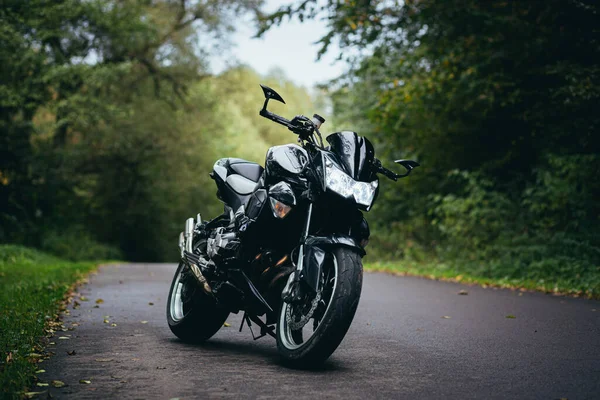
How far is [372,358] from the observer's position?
224 inches

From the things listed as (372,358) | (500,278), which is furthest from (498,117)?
(372,358)

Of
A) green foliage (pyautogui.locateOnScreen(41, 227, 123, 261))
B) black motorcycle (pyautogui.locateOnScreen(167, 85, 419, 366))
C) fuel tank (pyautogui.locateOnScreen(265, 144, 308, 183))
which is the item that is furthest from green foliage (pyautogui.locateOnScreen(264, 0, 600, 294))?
green foliage (pyautogui.locateOnScreen(41, 227, 123, 261))

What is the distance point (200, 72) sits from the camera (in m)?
32.7

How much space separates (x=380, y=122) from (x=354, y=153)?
500 inches

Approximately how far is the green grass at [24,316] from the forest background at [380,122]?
18.3 feet

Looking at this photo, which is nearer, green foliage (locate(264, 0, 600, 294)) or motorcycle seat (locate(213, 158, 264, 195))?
motorcycle seat (locate(213, 158, 264, 195))

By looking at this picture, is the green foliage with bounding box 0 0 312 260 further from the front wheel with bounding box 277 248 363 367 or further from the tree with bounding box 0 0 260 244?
the front wheel with bounding box 277 248 363 367

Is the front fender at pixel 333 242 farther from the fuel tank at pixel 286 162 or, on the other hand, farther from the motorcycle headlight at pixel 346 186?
the fuel tank at pixel 286 162

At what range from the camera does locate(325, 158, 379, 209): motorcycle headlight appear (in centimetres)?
508

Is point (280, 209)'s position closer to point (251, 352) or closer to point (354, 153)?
point (354, 153)

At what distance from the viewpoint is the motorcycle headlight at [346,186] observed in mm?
5078

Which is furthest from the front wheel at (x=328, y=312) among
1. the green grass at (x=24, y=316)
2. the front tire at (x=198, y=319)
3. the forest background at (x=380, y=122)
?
the forest background at (x=380, y=122)

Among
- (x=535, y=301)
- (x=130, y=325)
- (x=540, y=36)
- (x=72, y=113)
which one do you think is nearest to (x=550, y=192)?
(x=540, y=36)

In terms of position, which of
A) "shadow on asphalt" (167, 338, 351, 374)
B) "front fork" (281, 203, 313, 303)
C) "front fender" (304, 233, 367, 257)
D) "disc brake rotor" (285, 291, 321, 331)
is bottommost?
"shadow on asphalt" (167, 338, 351, 374)
